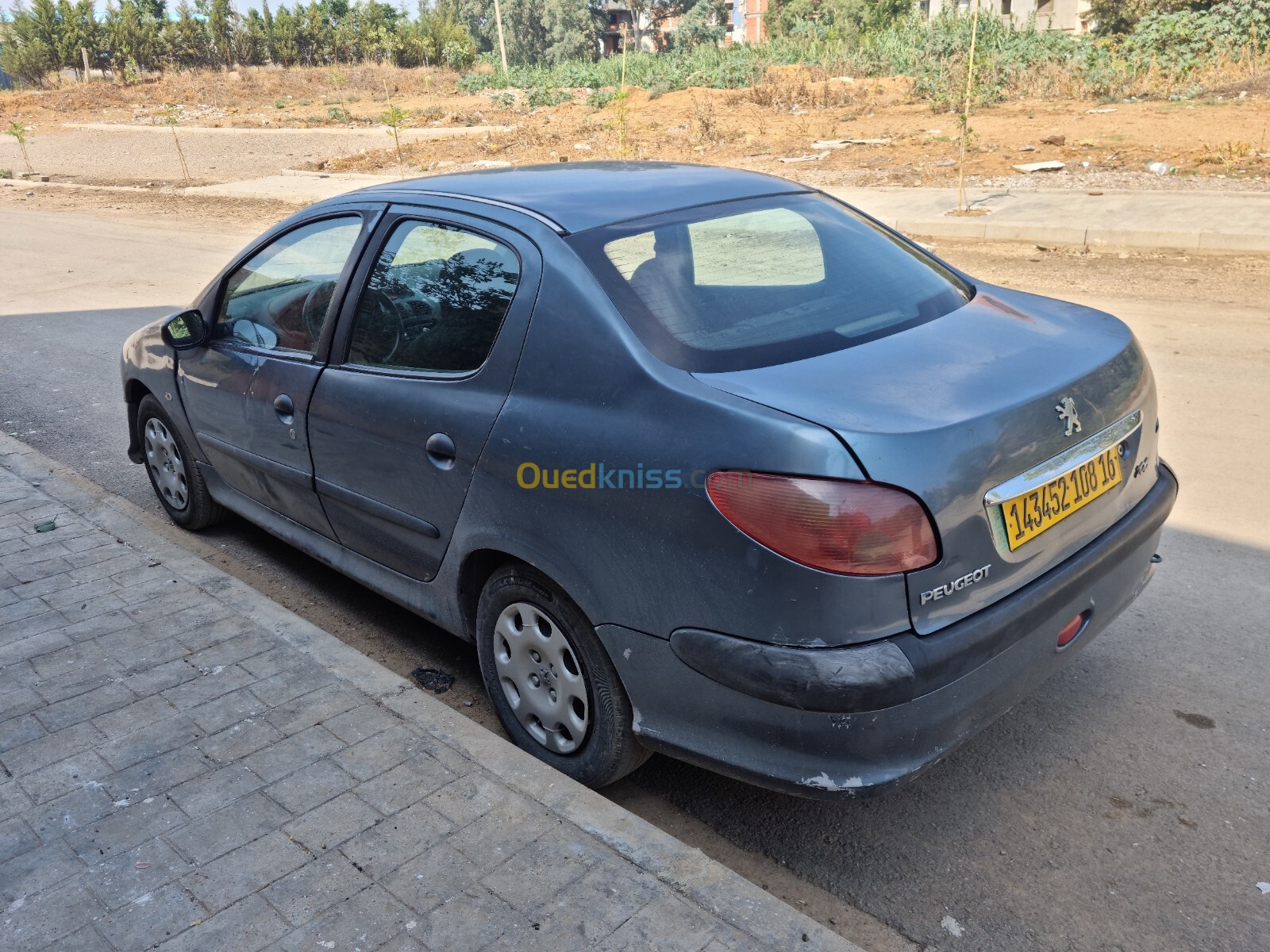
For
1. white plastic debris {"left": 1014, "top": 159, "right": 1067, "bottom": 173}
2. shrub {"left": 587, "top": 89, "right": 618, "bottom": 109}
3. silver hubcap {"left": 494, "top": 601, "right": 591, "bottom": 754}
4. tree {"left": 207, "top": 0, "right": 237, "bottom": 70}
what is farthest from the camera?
tree {"left": 207, "top": 0, "right": 237, "bottom": 70}

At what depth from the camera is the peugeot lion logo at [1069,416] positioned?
2535 millimetres

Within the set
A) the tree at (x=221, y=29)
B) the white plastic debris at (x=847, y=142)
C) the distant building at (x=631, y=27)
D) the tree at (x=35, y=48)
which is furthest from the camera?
the distant building at (x=631, y=27)

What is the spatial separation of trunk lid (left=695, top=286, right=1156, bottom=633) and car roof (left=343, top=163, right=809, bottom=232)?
0.78m

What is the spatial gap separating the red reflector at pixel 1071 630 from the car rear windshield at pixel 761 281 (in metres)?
0.91

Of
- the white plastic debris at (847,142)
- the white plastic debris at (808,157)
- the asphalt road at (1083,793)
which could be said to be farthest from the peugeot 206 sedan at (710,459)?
the white plastic debris at (847,142)

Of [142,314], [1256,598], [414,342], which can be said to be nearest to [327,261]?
[414,342]

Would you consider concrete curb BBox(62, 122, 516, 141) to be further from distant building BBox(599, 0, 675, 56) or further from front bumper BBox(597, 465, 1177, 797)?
distant building BBox(599, 0, 675, 56)

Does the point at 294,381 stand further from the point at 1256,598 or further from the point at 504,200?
the point at 1256,598

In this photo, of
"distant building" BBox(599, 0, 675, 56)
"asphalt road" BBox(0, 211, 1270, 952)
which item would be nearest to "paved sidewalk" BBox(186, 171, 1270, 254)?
"asphalt road" BBox(0, 211, 1270, 952)

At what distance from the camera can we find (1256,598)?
387 centimetres

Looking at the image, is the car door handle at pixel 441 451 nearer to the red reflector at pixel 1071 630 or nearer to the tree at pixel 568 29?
the red reflector at pixel 1071 630

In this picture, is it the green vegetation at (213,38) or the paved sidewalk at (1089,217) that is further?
the green vegetation at (213,38)

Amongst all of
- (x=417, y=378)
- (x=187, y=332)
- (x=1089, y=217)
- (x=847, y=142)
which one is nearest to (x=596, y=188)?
(x=417, y=378)

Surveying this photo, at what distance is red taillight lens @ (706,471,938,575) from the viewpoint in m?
2.21
